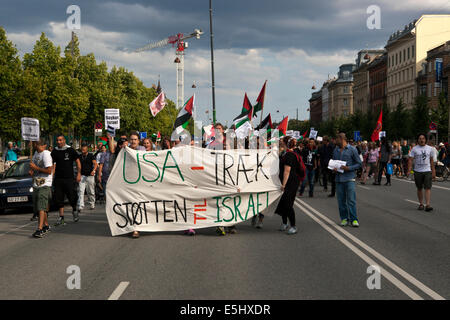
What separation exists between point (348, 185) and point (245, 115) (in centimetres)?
523

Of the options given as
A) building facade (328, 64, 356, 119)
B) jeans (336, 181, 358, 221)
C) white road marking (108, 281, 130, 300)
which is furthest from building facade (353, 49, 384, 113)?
white road marking (108, 281, 130, 300)

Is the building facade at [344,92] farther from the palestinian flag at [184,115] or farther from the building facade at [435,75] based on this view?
the palestinian flag at [184,115]

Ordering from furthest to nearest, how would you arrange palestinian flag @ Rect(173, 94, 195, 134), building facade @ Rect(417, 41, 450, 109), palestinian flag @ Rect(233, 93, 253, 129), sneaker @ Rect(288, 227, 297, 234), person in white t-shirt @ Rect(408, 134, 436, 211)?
building facade @ Rect(417, 41, 450, 109) → palestinian flag @ Rect(233, 93, 253, 129) → person in white t-shirt @ Rect(408, 134, 436, 211) → palestinian flag @ Rect(173, 94, 195, 134) → sneaker @ Rect(288, 227, 297, 234)

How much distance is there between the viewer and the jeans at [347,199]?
11047 millimetres

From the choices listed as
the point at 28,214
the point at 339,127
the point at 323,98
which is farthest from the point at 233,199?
the point at 323,98

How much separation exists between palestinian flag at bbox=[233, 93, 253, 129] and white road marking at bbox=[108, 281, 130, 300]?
9535mm

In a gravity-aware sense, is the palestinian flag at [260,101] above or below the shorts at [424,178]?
above

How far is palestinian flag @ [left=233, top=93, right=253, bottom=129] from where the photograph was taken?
610 inches

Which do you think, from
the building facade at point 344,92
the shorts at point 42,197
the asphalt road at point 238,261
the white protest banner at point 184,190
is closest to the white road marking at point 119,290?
the asphalt road at point 238,261

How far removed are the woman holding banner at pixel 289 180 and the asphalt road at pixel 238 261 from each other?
0.44m

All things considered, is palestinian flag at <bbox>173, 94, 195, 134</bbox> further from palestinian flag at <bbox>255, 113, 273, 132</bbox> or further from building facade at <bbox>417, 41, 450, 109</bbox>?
building facade at <bbox>417, 41, 450, 109</bbox>

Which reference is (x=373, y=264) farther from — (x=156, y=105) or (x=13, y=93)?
(x=13, y=93)

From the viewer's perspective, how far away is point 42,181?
10422 millimetres

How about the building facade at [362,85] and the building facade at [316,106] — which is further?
the building facade at [316,106]
